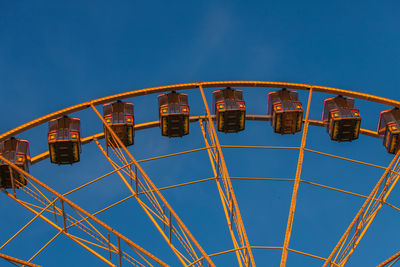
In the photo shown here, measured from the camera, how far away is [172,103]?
31.1m

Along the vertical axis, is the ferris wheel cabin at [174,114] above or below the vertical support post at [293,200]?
above

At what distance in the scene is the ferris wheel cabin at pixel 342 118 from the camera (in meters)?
30.9

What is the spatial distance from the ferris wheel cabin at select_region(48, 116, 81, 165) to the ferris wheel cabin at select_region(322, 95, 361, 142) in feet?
40.0

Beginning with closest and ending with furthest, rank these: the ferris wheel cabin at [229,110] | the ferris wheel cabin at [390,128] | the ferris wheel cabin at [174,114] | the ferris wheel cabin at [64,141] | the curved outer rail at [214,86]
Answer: the curved outer rail at [214,86]
the ferris wheel cabin at [64,141]
the ferris wheel cabin at [390,128]
the ferris wheel cabin at [174,114]
the ferris wheel cabin at [229,110]

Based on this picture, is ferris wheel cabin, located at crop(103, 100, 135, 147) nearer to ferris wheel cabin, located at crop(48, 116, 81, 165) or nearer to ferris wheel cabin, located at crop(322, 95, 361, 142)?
ferris wheel cabin, located at crop(48, 116, 81, 165)

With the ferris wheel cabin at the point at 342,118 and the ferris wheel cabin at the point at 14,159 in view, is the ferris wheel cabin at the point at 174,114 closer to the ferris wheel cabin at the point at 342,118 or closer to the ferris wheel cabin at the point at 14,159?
the ferris wheel cabin at the point at 14,159

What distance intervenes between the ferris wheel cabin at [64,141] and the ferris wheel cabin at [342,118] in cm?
1221

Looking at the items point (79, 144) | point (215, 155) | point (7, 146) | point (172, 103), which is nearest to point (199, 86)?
point (172, 103)

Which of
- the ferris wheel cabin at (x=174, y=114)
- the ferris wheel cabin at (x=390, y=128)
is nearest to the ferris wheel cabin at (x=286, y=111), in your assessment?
the ferris wheel cabin at (x=390, y=128)

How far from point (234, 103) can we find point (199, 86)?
209 centimetres

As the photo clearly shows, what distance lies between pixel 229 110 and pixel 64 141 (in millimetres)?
8017

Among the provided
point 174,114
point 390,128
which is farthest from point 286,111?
point 174,114

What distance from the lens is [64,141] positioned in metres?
29.8

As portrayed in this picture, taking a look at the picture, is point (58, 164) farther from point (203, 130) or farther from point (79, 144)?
point (203, 130)
